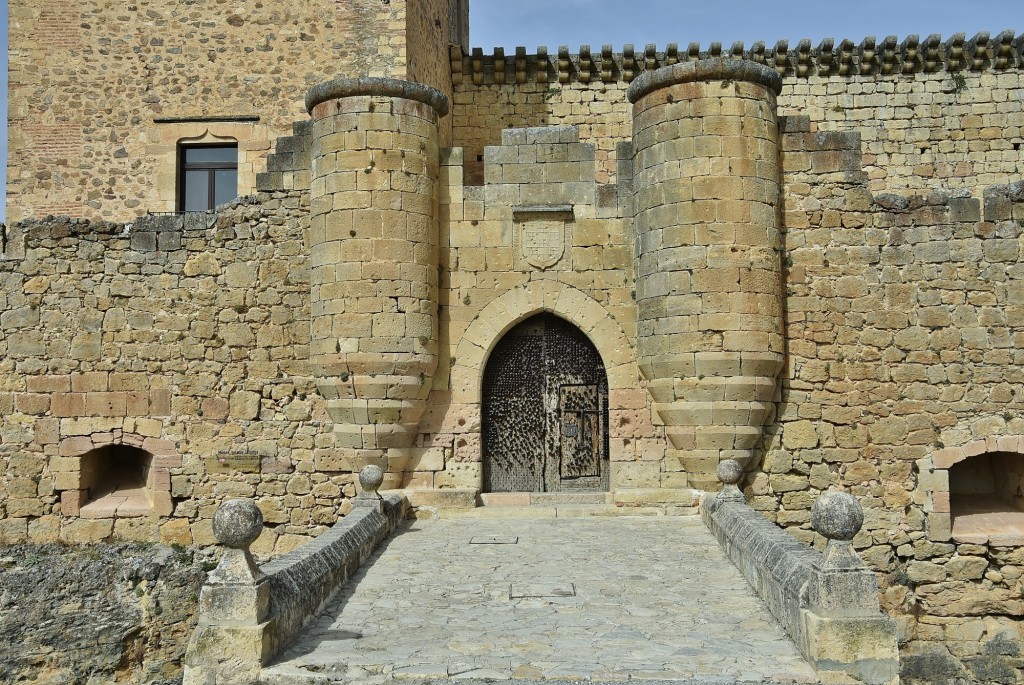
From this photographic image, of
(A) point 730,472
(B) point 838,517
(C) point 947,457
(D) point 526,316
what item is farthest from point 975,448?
(B) point 838,517

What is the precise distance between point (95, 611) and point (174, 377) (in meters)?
2.68

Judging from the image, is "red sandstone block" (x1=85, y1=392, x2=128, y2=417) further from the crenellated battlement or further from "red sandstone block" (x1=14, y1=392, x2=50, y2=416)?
the crenellated battlement

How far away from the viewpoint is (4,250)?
35.8ft

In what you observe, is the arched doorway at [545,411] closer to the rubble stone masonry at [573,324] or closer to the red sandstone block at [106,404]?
the rubble stone masonry at [573,324]

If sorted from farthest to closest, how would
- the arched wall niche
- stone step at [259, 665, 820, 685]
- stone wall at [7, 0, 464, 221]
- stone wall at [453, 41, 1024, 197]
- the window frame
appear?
1. stone wall at [453, 41, 1024, 197]
2. the window frame
3. stone wall at [7, 0, 464, 221]
4. the arched wall niche
5. stone step at [259, 665, 820, 685]

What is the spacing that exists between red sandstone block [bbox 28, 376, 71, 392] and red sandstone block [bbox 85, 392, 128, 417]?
27 cm

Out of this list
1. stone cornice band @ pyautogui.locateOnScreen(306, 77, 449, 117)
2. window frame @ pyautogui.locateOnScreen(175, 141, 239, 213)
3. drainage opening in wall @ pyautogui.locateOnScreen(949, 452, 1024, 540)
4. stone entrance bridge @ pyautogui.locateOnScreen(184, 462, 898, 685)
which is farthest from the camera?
window frame @ pyautogui.locateOnScreen(175, 141, 239, 213)

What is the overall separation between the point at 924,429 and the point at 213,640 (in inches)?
301

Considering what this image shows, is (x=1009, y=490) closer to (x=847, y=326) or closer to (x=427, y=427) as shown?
(x=847, y=326)

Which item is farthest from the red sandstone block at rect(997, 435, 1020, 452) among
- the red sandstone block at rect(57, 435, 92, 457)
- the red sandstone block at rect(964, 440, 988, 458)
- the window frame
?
the window frame

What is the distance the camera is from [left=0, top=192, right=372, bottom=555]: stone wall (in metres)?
10.5

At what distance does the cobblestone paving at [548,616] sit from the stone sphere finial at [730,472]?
2.21 ft

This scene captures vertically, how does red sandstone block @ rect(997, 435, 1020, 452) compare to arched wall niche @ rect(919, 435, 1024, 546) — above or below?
above

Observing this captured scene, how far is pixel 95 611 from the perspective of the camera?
10391 mm
